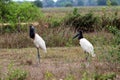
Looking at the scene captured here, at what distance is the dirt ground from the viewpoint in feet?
34.0

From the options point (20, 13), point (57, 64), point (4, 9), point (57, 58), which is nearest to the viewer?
point (57, 64)

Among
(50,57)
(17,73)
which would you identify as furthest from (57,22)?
(17,73)

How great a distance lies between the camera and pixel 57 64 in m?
13.0

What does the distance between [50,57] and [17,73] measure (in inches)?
224

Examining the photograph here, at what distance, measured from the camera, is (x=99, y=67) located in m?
11.6

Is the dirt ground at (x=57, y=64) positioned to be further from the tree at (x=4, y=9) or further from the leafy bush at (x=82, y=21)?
the tree at (x=4, y=9)

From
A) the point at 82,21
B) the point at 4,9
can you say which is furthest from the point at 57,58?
the point at 4,9

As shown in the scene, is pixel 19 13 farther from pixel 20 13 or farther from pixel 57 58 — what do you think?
pixel 57 58

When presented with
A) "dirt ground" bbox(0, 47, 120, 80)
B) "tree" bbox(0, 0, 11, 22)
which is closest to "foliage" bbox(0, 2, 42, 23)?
"tree" bbox(0, 0, 11, 22)

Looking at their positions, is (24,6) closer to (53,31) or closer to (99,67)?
(53,31)

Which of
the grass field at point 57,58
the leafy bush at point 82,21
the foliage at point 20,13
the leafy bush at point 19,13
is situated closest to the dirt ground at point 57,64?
the grass field at point 57,58

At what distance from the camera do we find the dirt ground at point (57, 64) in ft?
34.0

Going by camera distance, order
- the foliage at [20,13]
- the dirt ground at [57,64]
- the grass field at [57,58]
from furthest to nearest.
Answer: the foliage at [20,13], the dirt ground at [57,64], the grass field at [57,58]

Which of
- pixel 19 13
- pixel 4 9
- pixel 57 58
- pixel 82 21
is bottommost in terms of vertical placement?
pixel 82 21
